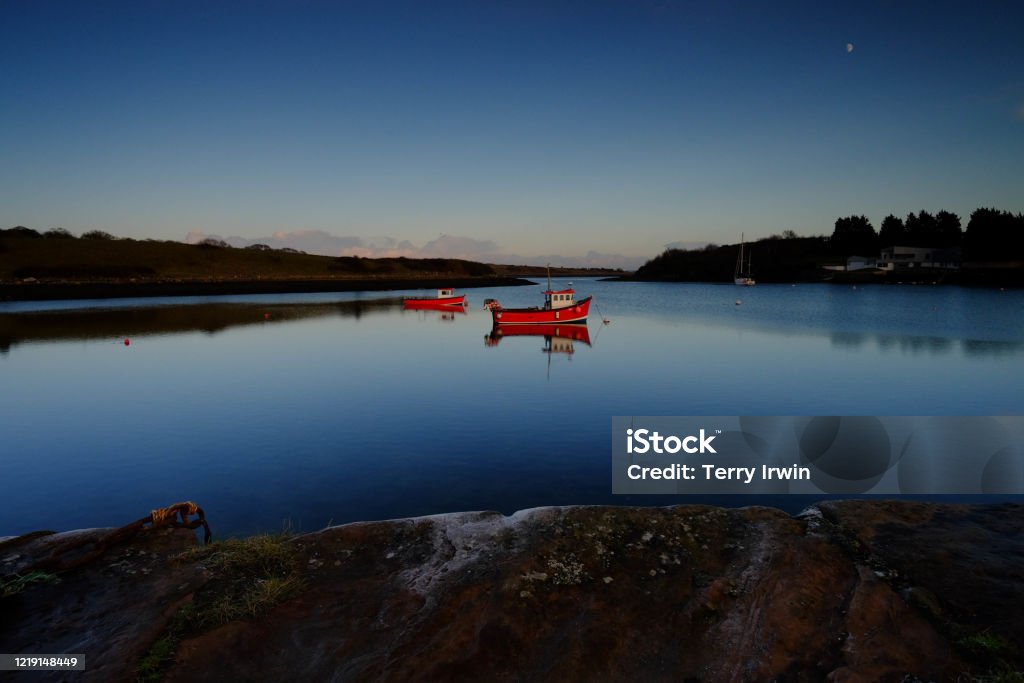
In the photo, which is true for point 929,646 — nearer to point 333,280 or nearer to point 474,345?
point 474,345

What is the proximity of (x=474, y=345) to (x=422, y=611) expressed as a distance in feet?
108

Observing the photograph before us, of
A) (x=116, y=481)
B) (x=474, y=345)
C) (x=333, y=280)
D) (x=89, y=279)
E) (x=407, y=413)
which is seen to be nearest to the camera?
(x=116, y=481)

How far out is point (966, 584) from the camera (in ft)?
19.5

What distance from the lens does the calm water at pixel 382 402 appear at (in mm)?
11641

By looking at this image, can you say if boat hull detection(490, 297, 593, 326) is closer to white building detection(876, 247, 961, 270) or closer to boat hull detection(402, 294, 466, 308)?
boat hull detection(402, 294, 466, 308)

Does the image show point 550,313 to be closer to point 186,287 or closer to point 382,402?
point 382,402

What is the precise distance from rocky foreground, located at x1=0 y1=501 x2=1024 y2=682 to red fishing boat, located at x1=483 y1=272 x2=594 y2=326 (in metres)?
38.4

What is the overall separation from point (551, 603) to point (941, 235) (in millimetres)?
169804

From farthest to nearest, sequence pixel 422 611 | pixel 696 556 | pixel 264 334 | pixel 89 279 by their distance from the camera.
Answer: pixel 89 279, pixel 264 334, pixel 696 556, pixel 422 611

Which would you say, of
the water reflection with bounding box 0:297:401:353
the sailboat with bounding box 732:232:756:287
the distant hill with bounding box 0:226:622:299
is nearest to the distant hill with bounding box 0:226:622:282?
the distant hill with bounding box 0:226:622:299

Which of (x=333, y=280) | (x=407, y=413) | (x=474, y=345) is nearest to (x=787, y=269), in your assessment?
(x=333, y=280)

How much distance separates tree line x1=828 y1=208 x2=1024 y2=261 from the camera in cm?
11419
